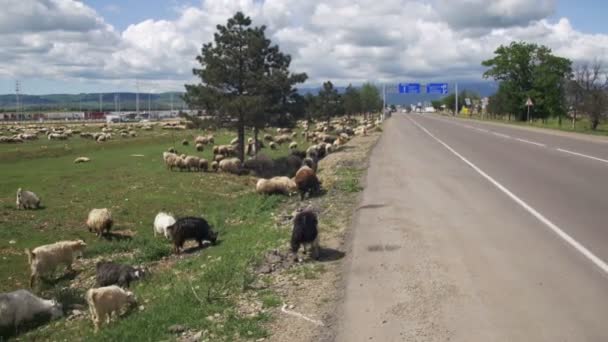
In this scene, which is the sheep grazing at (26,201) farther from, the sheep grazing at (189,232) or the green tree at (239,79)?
the green tree at (239,79)

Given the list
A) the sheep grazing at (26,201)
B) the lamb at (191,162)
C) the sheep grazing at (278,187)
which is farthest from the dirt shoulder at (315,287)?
the lamb at (191,162)

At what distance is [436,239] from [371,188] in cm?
702

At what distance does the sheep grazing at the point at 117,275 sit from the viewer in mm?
11648

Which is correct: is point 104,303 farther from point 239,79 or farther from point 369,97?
point 369,97

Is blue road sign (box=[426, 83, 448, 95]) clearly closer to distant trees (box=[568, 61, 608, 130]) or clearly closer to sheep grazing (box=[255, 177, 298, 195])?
distant trees (box=[568, 61, 608, 130])

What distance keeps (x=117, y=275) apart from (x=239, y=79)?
25.5m

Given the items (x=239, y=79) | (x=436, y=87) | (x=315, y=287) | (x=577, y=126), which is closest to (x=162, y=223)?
(x=315, y=287)

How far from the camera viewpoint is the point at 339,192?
57.4 feet

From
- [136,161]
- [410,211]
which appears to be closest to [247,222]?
[410,211]

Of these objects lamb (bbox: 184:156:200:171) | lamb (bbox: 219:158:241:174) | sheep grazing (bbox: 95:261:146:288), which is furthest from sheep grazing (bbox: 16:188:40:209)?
lamb (bbox: 219:158:241:174)

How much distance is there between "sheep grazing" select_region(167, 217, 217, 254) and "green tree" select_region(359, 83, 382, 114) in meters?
95.5

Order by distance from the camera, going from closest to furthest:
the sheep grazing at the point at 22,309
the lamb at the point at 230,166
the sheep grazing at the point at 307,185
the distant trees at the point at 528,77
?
the sheep grazing at the point at 22,309 < the sheep grazing at the point at 307,185 < the lamb at the point at 230,166 < the distant trees at the point at 528,77

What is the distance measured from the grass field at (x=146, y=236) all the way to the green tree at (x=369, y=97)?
80046 mm

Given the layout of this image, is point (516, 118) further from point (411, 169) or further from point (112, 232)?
point (112, 232)
